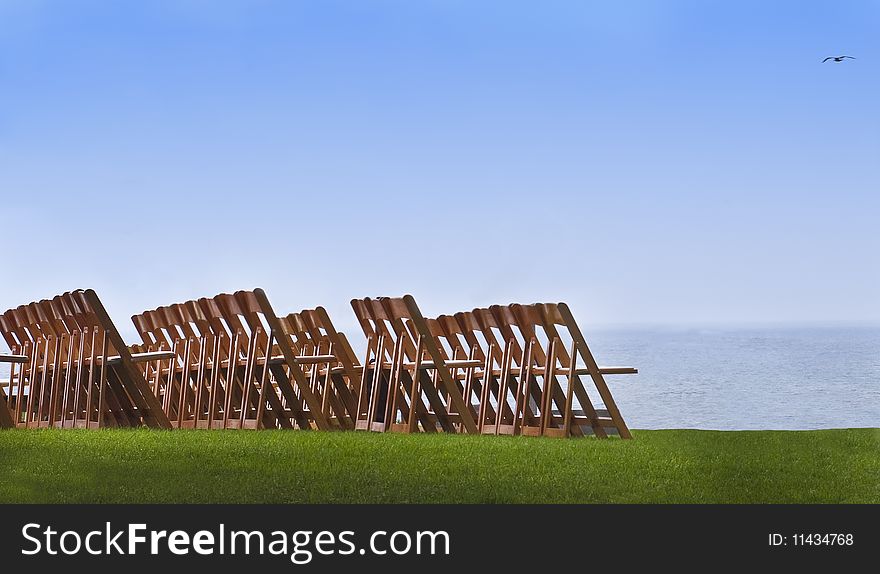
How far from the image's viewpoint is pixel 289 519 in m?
6.26

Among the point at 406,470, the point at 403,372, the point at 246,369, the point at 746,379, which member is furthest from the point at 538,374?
the point at 746,379

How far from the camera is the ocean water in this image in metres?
13.7

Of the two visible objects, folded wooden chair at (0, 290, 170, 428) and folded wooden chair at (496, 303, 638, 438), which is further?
folded wooden chair at (0, 290, 170, 428)

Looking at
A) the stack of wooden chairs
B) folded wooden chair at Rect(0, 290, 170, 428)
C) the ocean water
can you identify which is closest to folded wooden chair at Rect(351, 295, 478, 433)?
the stack of wooden chairs

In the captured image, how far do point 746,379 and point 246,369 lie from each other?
7.20 m

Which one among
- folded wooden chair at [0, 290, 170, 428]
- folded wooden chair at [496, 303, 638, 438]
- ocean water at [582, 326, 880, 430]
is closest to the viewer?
folded wooden chair at [496, 303, 638, 438]

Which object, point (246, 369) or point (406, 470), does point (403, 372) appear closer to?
point (246, 369)

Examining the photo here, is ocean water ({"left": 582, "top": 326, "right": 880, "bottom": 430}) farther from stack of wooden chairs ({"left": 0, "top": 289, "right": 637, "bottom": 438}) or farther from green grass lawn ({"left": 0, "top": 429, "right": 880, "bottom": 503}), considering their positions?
green grass lawn ({"left": 0, "top": 429, "right": 880, "bottom": 503})

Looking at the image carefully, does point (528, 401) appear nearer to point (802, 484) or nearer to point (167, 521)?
point (802, 484)

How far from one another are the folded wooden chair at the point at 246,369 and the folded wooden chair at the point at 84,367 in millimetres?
650

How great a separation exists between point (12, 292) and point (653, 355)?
24.9 ft

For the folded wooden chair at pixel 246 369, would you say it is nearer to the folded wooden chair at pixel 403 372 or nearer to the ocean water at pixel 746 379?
the folded wooden chair at pixel 403 372

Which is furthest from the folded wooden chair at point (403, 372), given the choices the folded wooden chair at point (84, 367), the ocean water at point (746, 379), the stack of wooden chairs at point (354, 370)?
the folded wooden chair at point (84, 367)

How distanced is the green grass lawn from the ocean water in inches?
103
